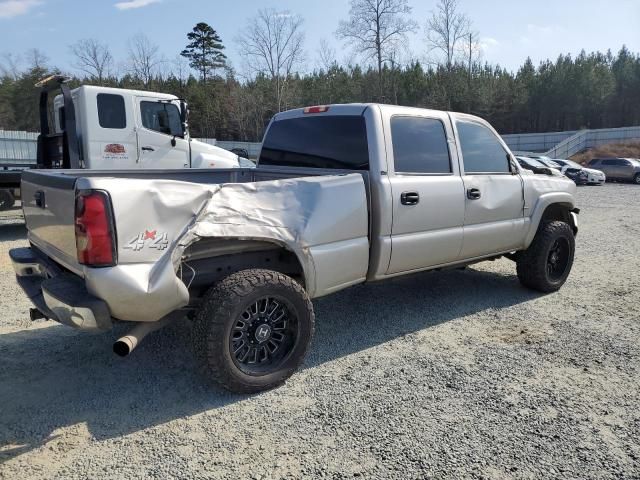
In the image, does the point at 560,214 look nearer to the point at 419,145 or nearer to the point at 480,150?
the point at 480,150

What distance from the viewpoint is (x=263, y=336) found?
3.59 m

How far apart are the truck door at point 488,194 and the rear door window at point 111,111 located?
21.8 feet

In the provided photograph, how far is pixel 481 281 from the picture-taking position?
654cm

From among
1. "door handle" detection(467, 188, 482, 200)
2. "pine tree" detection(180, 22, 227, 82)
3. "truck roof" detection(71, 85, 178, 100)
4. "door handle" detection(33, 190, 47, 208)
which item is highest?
"pine tree" detection(180, 22, 227, 82)

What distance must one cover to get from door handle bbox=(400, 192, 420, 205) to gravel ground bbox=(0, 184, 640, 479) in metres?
1.23

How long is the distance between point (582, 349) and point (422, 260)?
154 cm

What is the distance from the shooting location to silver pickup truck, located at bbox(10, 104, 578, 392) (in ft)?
9.78

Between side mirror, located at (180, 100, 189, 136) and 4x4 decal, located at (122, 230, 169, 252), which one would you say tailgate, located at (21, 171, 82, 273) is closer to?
4x4 decal, located at (122, 230, 169, 252)

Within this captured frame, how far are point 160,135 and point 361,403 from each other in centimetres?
782

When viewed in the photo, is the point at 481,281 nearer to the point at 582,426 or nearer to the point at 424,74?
the point at 582,426

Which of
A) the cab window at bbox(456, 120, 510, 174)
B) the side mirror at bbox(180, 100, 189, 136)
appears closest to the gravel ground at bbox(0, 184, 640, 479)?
the cab window at bbox(456, 120, 510, 174)

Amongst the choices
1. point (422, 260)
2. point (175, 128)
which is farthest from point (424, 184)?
point (175, 128)

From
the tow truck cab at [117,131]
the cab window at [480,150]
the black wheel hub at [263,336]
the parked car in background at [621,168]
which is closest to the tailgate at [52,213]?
the black wheel hub at [263,336]

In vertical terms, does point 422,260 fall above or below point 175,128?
below
